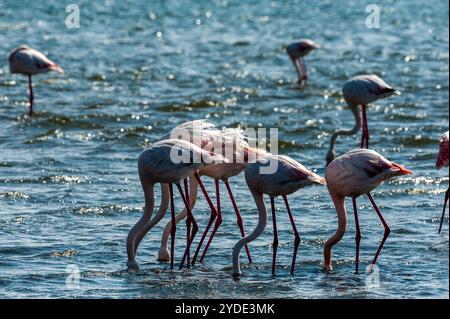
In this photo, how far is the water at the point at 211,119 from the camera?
883cm

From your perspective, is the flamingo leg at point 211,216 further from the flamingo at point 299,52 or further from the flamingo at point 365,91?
the flamingo at point 299,52

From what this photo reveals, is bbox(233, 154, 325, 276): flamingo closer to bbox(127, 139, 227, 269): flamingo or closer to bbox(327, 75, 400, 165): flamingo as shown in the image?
bbox(127, 139, 227, 269): flamingo

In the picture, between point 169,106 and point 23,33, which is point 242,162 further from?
point 23,33

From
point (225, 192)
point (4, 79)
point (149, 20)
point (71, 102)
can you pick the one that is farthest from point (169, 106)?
point (149, 20)

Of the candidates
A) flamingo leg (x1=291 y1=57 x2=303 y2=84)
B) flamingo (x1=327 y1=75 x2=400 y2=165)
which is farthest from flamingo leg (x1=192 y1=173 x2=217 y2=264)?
flamingo leg (x1=291 y1=57 x2=303 y2=84)

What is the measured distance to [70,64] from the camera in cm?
2166

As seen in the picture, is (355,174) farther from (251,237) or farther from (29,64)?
(29,64)

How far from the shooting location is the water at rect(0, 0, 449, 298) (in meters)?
8.83

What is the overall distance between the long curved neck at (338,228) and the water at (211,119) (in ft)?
0.48

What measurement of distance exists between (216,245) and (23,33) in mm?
18298

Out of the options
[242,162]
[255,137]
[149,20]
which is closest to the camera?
[242,162]

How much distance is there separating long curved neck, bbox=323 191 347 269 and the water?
5.7 inches

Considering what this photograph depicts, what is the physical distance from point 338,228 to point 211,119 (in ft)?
25.2

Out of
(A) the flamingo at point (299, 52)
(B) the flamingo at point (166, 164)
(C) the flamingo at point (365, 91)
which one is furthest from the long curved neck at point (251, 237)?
(A) the flamingo at point (299, 52)
